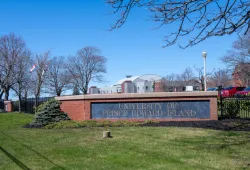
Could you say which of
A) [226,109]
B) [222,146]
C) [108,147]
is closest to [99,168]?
Answer: [108,147]

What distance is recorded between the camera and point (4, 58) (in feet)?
166

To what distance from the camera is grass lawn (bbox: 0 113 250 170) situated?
666cm

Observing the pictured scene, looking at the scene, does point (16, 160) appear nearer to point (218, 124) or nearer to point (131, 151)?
point (131, 151)

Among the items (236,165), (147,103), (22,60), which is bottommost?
(236,165)

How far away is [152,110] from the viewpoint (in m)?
14.8

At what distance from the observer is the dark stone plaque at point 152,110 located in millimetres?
14273

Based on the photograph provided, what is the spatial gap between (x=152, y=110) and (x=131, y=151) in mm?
7037

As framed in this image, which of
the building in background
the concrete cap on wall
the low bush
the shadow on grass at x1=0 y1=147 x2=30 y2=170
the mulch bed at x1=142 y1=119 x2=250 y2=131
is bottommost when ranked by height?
the shadow on grass at x1=0 y1=147 x2=30 y2=170

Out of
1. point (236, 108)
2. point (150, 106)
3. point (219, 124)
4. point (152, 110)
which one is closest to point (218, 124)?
point (219, 124)

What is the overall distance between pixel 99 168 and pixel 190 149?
2.73 meters

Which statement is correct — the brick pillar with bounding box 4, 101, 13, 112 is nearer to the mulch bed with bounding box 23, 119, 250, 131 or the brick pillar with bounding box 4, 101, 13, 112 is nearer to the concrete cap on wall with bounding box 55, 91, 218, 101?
the concrete cap on wall with bounding box 55, 91, 218, 101

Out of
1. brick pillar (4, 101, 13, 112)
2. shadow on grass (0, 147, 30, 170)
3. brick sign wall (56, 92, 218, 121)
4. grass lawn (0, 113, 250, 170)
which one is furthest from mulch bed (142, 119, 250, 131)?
brick pillar (4, 101, 13, 112)

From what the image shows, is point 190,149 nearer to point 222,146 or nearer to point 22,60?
point 222,146

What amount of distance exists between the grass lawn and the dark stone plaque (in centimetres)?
338
